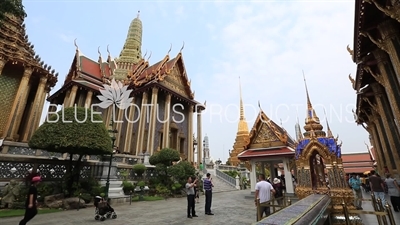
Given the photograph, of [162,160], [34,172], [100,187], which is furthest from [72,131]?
[162,160]

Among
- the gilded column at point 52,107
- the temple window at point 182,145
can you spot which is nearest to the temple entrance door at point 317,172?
the temple window at point 182,145

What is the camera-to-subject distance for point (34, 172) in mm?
7781

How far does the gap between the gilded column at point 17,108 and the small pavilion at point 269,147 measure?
14184 millimetres

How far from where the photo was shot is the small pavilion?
10.5m

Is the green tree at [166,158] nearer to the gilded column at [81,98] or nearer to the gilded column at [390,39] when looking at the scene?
the gilded column at [81,98]

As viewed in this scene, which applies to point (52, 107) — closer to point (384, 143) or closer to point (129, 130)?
point (129, 130)

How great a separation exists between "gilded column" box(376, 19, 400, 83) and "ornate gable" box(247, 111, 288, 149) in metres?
5.12

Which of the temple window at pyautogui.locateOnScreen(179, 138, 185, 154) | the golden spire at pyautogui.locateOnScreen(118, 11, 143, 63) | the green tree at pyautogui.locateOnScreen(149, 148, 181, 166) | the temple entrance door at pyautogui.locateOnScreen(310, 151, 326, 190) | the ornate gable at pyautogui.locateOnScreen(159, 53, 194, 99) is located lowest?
the temple entrance door at pyautogui.locateOnScreen(310, 151, 326, 190)

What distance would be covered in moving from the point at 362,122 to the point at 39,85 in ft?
81.4

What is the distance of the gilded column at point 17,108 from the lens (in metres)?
13.4

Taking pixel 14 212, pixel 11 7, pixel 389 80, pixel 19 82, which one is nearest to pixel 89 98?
pixel 19 82

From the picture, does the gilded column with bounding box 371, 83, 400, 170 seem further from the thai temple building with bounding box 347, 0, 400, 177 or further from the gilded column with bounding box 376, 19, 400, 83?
the gilded column with bounding box 376, 19, 400, 83

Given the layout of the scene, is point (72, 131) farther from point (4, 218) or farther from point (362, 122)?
point (362, 122)

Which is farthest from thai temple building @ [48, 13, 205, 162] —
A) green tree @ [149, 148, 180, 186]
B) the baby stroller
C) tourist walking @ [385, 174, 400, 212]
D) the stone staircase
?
tourist walking @ [385, 174, 400, 212]
